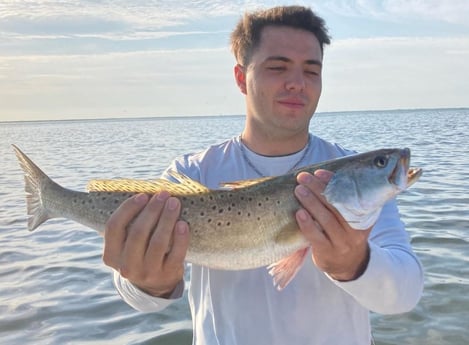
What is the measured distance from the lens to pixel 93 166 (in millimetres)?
22453

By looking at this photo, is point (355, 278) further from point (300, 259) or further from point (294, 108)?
point (294, 108)

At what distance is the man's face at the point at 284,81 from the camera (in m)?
3.87

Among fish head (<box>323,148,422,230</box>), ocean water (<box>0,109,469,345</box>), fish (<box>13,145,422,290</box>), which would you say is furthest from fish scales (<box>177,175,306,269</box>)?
ocean water (<box>0,109,469,345</box>)

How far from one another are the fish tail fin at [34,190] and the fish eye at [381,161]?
234cm

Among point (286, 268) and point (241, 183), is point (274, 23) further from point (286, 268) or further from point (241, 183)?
point (286, 268)

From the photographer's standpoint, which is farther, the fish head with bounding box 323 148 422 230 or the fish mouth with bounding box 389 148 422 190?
the fish mouth with bounding box 389 148 422 190

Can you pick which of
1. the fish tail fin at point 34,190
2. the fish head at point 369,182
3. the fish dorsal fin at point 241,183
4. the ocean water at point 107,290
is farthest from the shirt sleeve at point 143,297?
the ocean water at point 107,290

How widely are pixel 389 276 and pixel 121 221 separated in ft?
5.15

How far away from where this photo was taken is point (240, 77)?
4.43 m

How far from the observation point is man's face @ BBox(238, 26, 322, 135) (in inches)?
152

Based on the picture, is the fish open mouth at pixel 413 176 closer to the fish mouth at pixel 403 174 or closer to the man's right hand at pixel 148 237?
the fish mouth at pixel 403 174

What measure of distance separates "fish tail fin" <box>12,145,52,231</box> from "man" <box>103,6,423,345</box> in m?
0.84

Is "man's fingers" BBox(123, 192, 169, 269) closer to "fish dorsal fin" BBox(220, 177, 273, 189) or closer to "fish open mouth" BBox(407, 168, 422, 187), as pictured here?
"fish dorsal fin" BBox(220, 177, 273, 189)

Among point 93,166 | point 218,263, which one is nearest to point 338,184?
point 218,263
